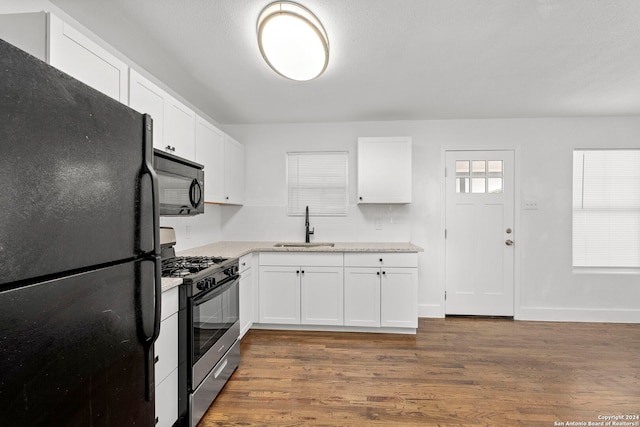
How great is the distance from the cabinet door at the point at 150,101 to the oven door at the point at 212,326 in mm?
1057

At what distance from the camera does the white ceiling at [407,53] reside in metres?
1.64

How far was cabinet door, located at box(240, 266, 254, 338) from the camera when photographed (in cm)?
292

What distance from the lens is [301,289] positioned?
3180 mm

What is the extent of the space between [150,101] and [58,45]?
0.65 m

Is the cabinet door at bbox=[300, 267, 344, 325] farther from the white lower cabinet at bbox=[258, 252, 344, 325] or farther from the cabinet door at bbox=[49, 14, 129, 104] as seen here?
the cabinet door at bbox=[49, 14, 129, 104]

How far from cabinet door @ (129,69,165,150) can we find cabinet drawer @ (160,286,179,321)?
957 millimetres

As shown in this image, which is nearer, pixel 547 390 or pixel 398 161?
pixel 547 390

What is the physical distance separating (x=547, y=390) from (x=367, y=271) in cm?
164

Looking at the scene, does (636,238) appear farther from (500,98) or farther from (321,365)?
(321,365)

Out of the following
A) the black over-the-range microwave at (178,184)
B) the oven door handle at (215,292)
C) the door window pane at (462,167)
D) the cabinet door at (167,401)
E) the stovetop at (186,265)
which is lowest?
the cabinet door at (167,401)

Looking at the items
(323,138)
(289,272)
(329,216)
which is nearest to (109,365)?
(289,272)

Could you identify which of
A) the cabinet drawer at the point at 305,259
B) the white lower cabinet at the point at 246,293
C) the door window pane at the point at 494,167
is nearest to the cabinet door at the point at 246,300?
the white lower cabinet at the point at 246,293

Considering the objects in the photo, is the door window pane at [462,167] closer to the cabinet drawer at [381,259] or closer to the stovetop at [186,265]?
the cabinet drawer at [381,259]

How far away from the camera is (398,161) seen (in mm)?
3406
